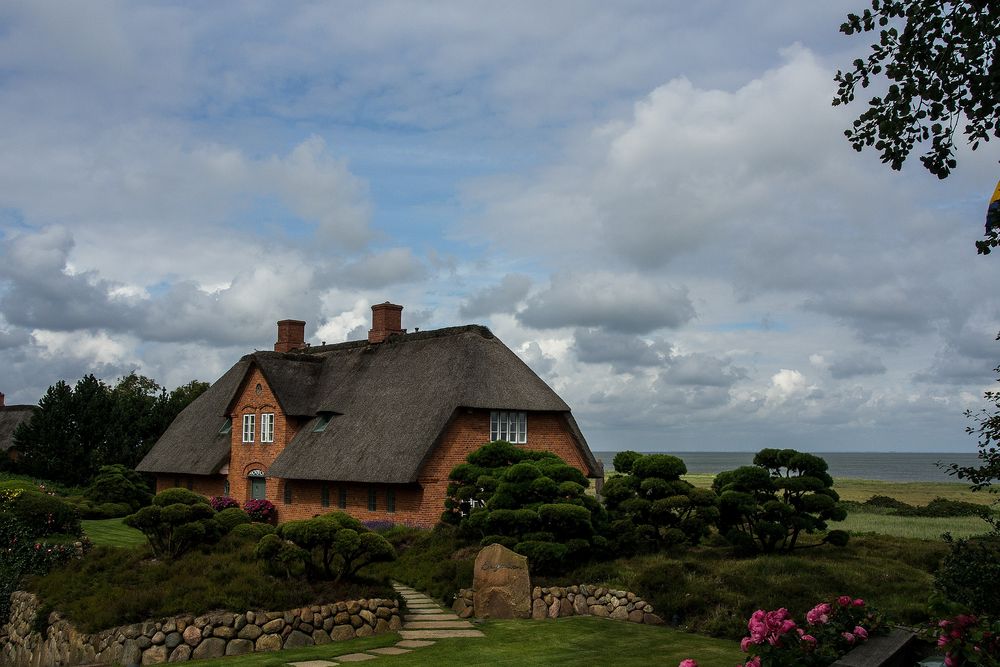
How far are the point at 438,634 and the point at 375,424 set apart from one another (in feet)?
53.1

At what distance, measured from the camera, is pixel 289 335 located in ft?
141

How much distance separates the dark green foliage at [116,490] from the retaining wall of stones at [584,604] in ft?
91.4

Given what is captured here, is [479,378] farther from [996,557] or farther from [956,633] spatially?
[956,633]

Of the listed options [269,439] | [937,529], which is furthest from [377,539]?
[937,529]

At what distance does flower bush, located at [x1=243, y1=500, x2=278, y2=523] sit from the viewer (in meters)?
32.6

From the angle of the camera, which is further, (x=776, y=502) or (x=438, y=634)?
(x=776, y=502)

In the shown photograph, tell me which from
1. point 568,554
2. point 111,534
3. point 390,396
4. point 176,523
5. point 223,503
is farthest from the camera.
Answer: point 223,503

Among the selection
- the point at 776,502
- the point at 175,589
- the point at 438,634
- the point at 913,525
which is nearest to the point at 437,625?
the point at 438,634

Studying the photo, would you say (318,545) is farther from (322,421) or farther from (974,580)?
(322,421)

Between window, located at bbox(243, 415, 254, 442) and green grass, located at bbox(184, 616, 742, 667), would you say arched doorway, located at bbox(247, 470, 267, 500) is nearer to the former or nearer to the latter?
window, located at bbox(243, 415, 254, 442)

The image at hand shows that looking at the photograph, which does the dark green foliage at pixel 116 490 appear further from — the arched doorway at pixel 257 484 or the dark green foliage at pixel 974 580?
the dark green foliage at pixel 974 580

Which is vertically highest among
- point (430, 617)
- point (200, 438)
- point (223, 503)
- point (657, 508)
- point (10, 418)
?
point (10, 418)

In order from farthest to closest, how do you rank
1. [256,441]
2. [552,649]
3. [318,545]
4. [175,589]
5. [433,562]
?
[256,441], [433,562], [318,545], [175,589], [552,649]

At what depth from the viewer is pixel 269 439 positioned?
35000 millimetres
